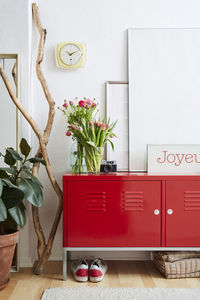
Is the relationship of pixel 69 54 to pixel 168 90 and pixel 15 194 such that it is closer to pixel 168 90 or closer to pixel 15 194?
pixel 168 90

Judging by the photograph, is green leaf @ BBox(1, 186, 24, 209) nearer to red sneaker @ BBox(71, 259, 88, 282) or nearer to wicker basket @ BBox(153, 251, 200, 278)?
red sneaker @ BBox(71, 259, 88, 282)

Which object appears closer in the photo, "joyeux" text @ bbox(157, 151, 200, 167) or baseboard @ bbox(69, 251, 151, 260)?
"joyeux" text @ bbox(157, 151, 200, 167)

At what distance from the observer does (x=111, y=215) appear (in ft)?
7.54

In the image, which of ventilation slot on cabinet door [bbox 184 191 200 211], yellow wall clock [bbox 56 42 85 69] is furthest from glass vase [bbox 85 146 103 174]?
yellow wall clock [bbox 56 42 85 69]

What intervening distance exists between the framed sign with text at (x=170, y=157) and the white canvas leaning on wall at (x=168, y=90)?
0.19m

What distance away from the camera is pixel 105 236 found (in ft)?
7.54

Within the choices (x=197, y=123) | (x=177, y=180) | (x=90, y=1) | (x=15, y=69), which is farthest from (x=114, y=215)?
(x=90, y=1)

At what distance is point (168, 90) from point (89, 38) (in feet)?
2.64

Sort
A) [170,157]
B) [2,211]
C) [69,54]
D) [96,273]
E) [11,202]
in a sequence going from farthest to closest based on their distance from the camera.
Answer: [69,54] → [170,157] → [96,273] → [11,202] → [2,211]

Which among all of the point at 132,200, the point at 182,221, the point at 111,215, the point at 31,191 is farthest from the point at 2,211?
the point at 182,221

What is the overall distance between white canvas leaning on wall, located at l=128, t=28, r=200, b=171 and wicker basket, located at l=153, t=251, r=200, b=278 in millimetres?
738

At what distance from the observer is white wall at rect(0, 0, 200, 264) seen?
2721mm

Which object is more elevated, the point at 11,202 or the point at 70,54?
the point at 70,54

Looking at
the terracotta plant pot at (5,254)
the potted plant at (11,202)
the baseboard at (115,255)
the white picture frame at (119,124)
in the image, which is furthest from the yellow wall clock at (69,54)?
the baseboard at (115,255)
